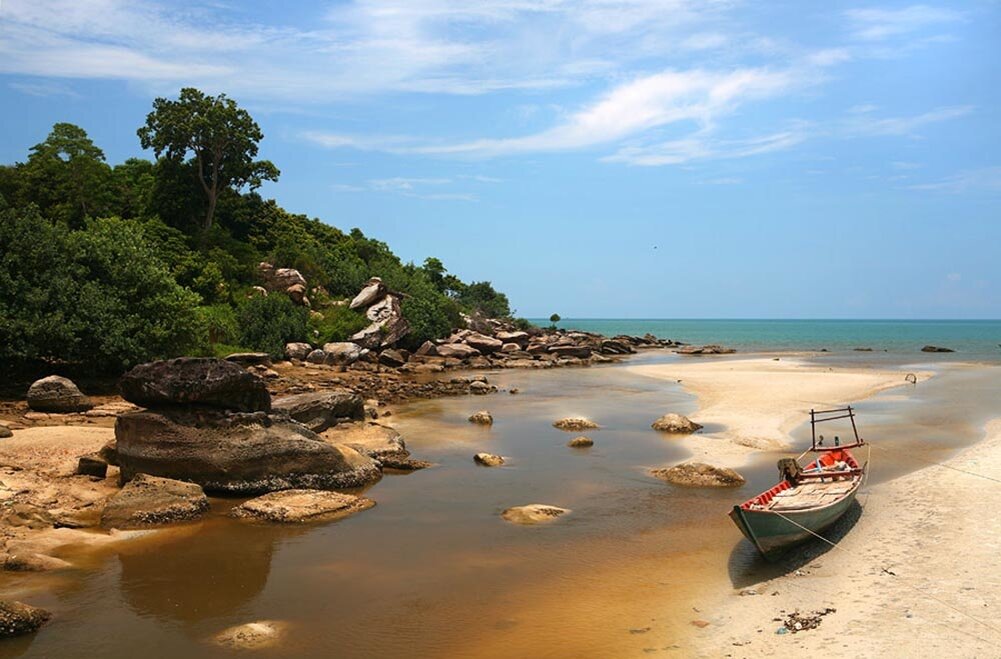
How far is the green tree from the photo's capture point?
5212 cm

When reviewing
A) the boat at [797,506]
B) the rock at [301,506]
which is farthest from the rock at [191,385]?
the boat at [797,506]

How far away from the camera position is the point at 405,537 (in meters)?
15.1

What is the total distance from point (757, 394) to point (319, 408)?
1034 inches

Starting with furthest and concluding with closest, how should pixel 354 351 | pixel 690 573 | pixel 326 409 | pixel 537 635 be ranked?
pixel 354 351, pixel 326 409, pixel 690 573, pixel 537 635

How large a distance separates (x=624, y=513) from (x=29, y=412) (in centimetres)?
2037

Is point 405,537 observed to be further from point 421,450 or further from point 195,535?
point 421,450

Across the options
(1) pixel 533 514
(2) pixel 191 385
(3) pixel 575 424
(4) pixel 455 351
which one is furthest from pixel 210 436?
(4) pixel 455 351

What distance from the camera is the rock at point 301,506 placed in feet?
52.1

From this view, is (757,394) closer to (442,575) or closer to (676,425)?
(676,425)

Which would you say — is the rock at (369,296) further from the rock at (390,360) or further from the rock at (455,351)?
the rock at (455,351)

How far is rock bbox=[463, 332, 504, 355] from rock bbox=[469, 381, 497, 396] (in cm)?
2003

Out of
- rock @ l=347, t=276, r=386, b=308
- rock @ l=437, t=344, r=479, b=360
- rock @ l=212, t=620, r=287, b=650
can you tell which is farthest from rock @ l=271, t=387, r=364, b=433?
rock @ l=437, t=344, r=479, b=360

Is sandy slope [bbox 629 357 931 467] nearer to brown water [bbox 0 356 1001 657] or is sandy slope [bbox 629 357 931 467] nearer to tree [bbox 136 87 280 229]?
brown water [bbox 0 356 1001 657]

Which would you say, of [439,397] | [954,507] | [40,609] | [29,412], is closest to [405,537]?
[40,609]
